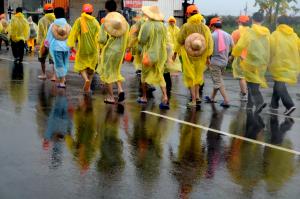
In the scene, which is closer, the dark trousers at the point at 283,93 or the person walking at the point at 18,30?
the dark trousers at the point at 283,93

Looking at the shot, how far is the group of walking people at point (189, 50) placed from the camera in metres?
9.71

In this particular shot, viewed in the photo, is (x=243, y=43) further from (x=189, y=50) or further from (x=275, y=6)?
(x=275, y=6)

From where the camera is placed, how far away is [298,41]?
980 cm

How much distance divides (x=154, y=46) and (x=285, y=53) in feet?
7.38

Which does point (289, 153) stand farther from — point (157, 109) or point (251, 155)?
point (157, 109)

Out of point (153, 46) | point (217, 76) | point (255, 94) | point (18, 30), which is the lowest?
point (255, 94)

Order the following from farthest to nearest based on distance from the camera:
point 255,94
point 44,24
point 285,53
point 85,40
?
point 44,24
point 85,40
point 255,94
point 285,53

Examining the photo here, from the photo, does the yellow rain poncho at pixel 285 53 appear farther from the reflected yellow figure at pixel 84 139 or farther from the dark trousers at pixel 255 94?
the reflected yellow figure at pixel 84 139

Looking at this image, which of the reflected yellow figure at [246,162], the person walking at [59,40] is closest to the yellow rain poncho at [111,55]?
the person walking at [59,40]

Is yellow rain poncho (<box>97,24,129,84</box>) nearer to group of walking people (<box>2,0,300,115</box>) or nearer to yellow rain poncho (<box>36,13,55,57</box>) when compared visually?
group of walking people (<box>2,0,300,115</box>)

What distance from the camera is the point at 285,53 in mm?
9703

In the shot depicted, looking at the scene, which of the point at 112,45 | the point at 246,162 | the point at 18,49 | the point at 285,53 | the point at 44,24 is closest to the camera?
the point at 246,162

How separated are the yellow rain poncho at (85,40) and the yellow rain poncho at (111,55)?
2.58ft

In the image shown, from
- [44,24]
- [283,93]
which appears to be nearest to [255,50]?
[283,93]
